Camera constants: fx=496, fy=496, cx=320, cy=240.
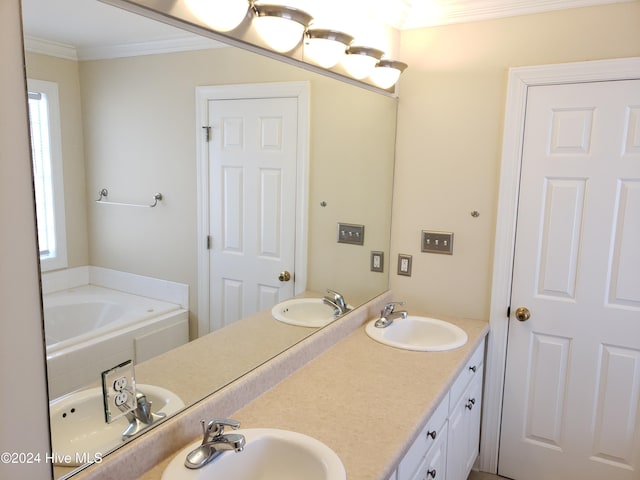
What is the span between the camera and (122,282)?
1.31 m

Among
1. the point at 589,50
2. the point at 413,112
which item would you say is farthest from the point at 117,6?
the point at 589,50

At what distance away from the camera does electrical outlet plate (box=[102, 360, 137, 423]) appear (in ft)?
3.91

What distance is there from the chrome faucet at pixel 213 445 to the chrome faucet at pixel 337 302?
0.96 meters

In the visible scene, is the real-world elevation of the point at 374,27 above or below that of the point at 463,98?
above

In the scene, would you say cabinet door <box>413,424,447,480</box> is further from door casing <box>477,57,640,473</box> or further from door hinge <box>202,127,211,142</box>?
door hinge <box>202,127,211,142</box>

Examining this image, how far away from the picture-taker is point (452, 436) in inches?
82.4

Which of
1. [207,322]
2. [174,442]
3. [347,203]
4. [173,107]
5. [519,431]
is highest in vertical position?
[173,107]

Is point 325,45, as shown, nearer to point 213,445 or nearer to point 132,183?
point 132,183

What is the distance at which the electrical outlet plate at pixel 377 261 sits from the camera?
104 inches

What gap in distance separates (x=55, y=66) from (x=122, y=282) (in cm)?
55

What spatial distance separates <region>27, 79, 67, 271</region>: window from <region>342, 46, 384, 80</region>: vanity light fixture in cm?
135

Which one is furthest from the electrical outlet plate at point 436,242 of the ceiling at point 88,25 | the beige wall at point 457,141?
the ceiling at point 88,25

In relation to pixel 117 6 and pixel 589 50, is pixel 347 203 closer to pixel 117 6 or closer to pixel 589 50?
pixel 589 50

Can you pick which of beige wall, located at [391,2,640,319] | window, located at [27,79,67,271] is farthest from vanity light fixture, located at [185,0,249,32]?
beige wall, located at [391,2,640,319]
